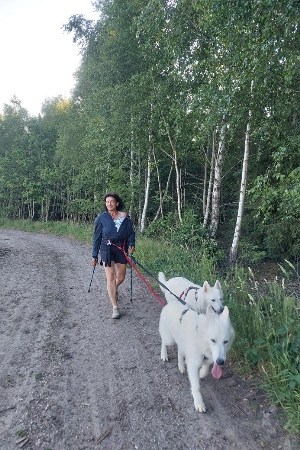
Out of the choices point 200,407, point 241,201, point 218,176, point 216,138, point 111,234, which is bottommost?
point 200,407

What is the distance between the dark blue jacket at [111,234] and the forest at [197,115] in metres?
2.90

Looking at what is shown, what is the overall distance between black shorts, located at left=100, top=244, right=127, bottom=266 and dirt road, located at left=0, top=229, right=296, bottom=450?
98 centimetres

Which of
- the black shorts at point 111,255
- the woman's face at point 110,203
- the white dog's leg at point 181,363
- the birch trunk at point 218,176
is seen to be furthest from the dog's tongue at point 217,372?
the birch trunk at point 218,176

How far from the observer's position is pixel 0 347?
15.0 ft

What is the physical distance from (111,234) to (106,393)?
111 inches

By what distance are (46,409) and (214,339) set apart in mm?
1857

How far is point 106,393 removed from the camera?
11.6 feet

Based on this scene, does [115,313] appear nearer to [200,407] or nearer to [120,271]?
[120,271]

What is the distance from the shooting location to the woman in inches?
227

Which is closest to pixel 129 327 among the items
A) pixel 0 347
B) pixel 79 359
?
pixel 79 359

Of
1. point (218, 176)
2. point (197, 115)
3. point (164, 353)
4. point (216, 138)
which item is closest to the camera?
point (164, 353)

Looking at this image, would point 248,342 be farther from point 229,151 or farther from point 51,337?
point 229,151

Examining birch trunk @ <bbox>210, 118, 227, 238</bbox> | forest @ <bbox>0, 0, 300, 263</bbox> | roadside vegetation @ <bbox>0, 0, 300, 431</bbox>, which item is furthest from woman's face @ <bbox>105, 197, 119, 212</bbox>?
birch trunk @ <bbox>210, 118, 227, 238</bbox>

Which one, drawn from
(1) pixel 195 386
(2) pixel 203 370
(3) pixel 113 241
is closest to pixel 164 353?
(2) pixel 203 370
